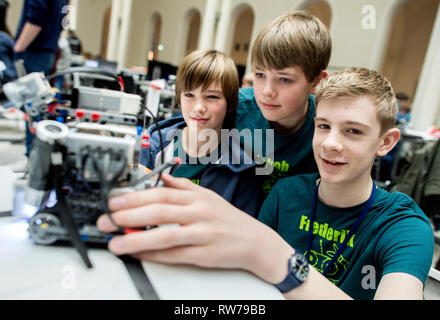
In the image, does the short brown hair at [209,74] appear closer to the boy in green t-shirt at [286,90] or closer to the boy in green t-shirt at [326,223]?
the boy in green t-shirt at [286,90]

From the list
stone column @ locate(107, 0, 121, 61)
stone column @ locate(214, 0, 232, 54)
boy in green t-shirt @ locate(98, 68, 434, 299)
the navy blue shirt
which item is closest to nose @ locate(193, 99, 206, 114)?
boy in green t-shirt @ locate(98, 68, 434, 299)

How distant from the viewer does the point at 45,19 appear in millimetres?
2035

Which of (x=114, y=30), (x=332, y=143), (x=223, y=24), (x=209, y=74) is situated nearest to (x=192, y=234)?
(x=332, y=143)

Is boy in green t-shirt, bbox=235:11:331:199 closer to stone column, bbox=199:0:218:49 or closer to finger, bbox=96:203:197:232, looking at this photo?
finger, bbox=96:203:197:232

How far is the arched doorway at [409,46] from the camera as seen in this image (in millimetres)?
8938

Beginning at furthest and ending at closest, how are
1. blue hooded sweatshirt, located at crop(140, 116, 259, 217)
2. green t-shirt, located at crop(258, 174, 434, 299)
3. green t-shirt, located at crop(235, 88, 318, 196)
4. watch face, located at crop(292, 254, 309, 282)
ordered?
green t-shirt, located at crop(235, 88, 318, 196), blue hooded sweatshirt, located at crop(140, 116, 259, 217), green t-shirt, located at crop(258, 174, 434, 299), watch face, located at crop(292, 254, 309, 282)

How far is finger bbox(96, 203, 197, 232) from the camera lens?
1.44 feet

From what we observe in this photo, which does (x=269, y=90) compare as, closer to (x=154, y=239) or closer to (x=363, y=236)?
(x=363, y=236)

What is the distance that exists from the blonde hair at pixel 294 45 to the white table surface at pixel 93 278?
805 mm

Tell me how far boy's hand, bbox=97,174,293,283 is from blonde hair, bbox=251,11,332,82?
75cm

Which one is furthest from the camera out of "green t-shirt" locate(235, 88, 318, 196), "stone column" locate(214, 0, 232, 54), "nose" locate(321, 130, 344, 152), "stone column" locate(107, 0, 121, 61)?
"stone column" locate(107, 0, 121, 61)

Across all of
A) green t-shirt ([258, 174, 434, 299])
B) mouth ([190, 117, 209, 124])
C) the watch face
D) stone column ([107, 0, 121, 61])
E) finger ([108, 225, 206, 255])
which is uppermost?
stone column ([107, 0, 121, 61])
